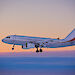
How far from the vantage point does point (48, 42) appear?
272ft

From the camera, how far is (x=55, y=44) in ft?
275

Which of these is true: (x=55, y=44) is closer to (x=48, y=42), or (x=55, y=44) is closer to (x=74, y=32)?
(x=48, y=42)

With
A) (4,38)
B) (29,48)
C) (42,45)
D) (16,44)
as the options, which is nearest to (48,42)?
(42,45)

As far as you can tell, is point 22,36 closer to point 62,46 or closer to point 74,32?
point 62,46

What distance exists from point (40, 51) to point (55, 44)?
8.05 meters

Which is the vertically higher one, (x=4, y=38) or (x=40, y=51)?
(x=4, y=38)

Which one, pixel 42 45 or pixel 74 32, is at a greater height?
pixel 74 32

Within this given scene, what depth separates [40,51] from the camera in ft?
272

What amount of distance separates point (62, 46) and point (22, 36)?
19957 mm

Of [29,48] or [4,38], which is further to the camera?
[4,38]

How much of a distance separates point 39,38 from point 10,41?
46.6 feet

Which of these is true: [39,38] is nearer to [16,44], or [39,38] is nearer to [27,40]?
[27,40]

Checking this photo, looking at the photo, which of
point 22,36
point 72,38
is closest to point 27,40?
point 22,36

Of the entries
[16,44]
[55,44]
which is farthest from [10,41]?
[55,44]
